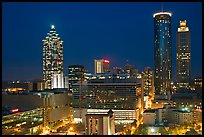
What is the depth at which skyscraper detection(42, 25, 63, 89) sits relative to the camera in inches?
677

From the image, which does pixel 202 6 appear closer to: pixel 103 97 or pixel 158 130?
pixel 158 130

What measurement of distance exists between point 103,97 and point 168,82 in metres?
9.60

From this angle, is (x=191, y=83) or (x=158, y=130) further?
(x=191, y=83)

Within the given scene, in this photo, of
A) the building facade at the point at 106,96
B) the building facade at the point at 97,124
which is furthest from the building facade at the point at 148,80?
the building facade at the point at 97,124

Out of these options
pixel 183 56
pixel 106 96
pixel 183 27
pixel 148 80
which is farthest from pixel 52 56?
pixel 106 96

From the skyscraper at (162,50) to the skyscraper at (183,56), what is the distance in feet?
3.64

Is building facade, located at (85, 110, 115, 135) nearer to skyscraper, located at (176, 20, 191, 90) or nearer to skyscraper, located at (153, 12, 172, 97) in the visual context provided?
skyscraper, located at (176, 20, 191, 90)

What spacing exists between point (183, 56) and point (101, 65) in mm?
5561

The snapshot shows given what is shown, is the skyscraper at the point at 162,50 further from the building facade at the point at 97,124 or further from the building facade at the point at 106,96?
the building facade at the point at 97,124

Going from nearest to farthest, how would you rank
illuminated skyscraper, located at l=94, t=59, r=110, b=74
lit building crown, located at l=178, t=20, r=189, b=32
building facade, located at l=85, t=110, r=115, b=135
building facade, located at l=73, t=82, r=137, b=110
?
building facade, located at l=85, t=110, r=115, b=135
building facade, located at l=73, t=82, r=137, b=110
illuminated skyscraper, located at l=94, t=59, r=110, b=74
lit building crown, located at l=178, t=20, r=189, b=32

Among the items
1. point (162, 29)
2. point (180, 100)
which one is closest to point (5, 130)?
point (180, 100)

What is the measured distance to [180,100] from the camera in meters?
10.3

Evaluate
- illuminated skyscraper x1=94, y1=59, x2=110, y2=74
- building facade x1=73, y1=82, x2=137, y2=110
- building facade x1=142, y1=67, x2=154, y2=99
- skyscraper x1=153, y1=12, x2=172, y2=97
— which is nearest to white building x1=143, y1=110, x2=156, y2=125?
building facade x1=73, y1=82, x2=137, y2=110

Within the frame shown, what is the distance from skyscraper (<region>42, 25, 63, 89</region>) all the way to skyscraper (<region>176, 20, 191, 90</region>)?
7.08m
